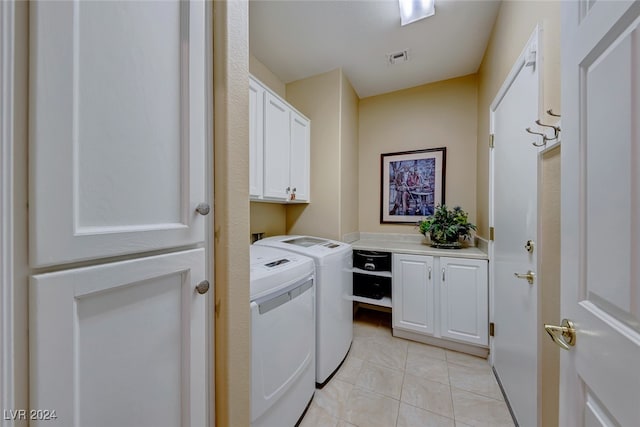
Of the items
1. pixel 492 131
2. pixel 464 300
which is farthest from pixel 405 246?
pixel 492 131

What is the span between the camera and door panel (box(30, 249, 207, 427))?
1.46 ft

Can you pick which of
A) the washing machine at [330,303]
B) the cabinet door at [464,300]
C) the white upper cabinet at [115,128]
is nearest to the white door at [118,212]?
the white upper cabinet at [115,128]

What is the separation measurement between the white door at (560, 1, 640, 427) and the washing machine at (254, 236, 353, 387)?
1160 mm

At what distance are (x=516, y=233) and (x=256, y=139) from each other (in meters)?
1.76

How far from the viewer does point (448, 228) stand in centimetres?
215

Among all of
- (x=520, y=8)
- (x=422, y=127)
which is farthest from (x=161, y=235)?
(x=422, y=127)

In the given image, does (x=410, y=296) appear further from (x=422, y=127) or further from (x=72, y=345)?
(x=72, y=345)

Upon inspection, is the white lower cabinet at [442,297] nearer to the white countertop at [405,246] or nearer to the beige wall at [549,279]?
the white countertop at [405,246]

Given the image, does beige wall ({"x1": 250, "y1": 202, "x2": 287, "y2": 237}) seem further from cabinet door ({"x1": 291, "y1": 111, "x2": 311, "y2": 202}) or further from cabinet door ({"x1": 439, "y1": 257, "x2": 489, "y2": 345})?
cabinet door ({"x1": 439, "y1": 257, "x2": 489, "y2": 345})

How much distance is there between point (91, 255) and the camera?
498 mm

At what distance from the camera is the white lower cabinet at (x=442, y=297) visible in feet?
6.21

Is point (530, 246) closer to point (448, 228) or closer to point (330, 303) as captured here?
point (448, 228)
